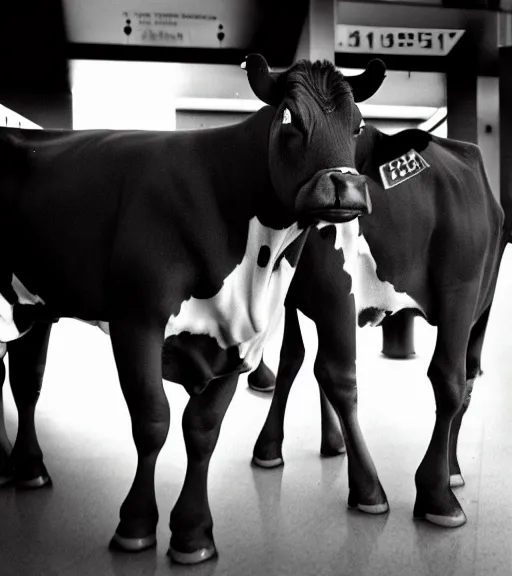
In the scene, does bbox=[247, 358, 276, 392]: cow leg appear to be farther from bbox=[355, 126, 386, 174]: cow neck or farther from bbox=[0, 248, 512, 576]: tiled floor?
bbox=[355, 126, 386, 174]: cow neck

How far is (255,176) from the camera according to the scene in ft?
5.24

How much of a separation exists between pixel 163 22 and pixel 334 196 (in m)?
3.37

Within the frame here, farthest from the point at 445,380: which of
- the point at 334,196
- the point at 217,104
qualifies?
the point at 217,104

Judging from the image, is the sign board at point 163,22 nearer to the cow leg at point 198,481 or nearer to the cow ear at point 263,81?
the cow ear at point 263,81

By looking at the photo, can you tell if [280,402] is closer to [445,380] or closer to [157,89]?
[445,380]

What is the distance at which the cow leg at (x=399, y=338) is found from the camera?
13.7ft

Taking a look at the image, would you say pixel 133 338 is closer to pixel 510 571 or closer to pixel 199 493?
pixel 199 493

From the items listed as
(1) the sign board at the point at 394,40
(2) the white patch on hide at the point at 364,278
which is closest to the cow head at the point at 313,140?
(2) the white patch on hide at the point at 364,278

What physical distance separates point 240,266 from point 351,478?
0.73 m

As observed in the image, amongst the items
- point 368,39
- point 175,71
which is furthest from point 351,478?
point 175,71

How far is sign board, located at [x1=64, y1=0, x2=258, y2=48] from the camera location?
4.10 m

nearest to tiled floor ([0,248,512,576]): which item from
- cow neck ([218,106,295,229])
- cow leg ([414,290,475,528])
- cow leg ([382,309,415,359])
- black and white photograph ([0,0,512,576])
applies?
black and white photograph ([0,0,512,576])

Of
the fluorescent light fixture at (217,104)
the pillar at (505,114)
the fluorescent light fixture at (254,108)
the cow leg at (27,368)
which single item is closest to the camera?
the cow leg at (27,368)

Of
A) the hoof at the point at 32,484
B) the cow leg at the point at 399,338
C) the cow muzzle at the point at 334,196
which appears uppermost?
the cow muzzle at the point at 334,196
